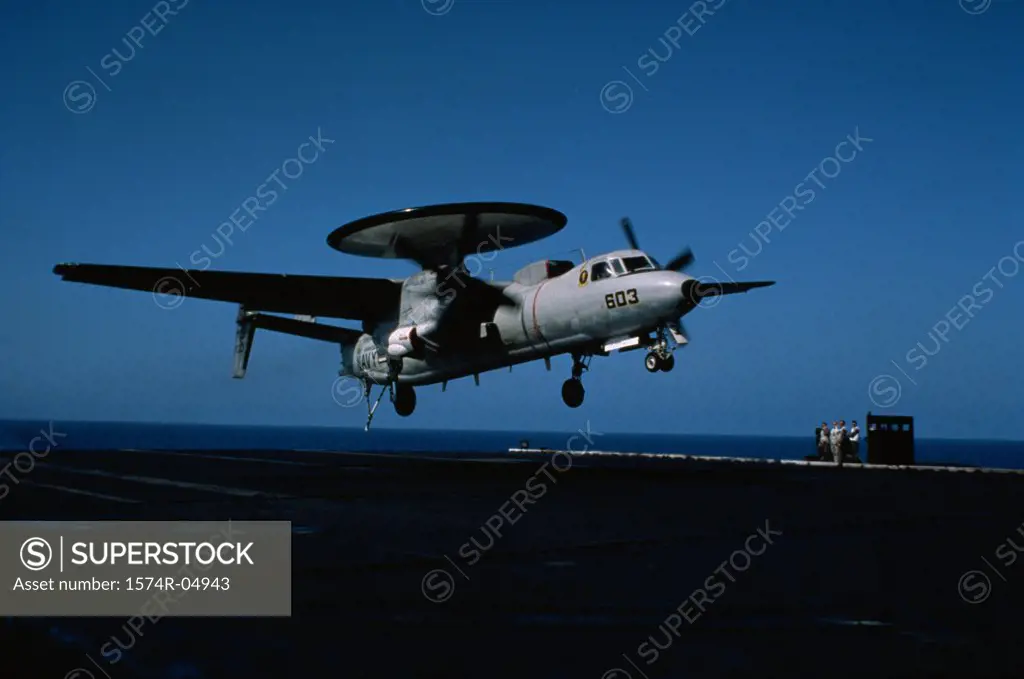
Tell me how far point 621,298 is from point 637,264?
130cm

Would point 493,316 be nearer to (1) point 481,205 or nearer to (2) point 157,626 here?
(1) point 481,205

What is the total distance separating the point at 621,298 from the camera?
24203 mm

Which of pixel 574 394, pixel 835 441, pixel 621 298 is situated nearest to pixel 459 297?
pixel 574 394

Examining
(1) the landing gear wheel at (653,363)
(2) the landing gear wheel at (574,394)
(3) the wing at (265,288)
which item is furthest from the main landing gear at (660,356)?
(3) the wing at (265,288)

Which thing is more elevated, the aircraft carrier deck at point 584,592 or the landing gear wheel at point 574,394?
the landing gear wheel at point 574,394

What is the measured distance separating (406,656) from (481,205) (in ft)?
71.4

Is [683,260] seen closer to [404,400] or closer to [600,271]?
[600,271]

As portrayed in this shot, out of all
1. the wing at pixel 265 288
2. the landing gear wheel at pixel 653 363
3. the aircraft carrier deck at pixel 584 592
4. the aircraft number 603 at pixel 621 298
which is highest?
the wing at pixel 265 288

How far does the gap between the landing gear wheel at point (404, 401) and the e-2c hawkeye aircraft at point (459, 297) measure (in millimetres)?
50

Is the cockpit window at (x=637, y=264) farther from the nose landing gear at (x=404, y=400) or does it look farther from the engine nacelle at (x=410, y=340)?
the nose landing gear at (x=404, y=400)

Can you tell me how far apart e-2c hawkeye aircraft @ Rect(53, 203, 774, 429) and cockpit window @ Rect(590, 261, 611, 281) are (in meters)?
0.04

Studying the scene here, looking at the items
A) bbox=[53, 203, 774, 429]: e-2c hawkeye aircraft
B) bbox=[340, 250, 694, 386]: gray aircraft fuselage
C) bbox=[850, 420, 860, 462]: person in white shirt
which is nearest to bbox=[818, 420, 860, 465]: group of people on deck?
bbox=[850, 420, 860, 462]: person in white shirt

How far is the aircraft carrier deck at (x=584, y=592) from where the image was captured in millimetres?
5512

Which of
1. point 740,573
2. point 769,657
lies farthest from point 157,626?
point 740,573
